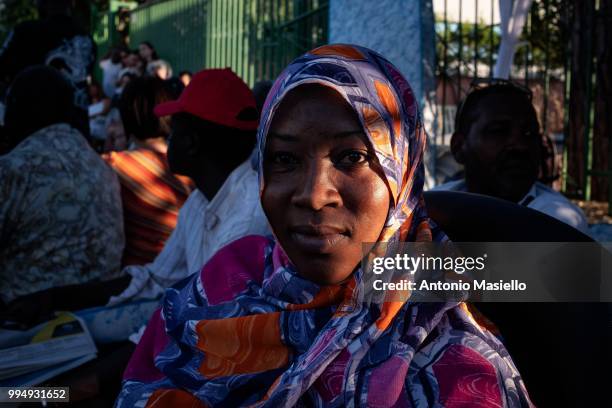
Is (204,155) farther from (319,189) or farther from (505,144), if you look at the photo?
(319,189)

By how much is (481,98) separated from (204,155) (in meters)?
1.18

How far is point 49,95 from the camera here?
11.0 ft

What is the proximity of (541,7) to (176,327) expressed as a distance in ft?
21.2

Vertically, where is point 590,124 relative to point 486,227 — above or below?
below

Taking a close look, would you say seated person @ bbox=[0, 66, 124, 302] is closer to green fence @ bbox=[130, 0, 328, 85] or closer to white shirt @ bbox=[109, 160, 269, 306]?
white shirt @ bbox=[109, 160, 269, 306]

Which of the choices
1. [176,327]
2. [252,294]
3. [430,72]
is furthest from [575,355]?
[430,72]

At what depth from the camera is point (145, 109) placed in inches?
173

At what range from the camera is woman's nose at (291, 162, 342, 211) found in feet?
5.04

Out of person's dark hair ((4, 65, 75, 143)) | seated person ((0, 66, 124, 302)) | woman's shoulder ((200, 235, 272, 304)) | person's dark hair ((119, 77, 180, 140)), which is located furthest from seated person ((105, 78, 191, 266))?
woman's shoulder ((200, 235, 272, 304))

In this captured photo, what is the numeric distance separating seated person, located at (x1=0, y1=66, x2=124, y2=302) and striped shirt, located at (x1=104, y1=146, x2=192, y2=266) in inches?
10.1

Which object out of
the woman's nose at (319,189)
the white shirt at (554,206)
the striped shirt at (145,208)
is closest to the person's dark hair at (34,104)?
the striped shirt at (145,208)

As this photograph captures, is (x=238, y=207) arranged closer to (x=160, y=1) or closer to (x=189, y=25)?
(x=189, y=25)

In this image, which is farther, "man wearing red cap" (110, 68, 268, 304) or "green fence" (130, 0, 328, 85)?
"green fence" (130, 0, 328, 85)

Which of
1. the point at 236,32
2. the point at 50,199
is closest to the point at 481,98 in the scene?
the point at 50,199
